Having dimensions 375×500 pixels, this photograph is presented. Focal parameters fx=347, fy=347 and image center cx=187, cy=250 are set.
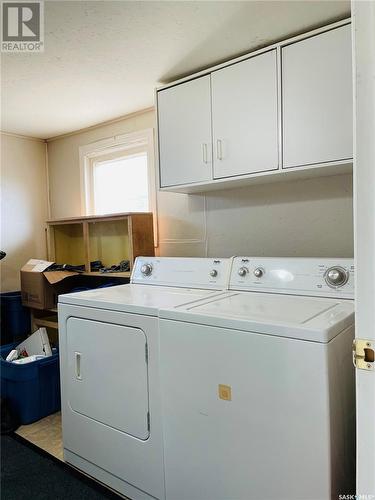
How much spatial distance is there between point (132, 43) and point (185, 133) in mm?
547

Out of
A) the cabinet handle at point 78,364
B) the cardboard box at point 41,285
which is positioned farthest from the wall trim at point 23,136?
the cabinet handle at point 78,364

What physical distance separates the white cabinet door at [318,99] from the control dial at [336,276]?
1.65 feet

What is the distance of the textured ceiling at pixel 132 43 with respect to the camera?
5.02 ft

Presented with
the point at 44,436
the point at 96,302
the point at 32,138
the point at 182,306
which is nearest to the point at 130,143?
the point at 32,138

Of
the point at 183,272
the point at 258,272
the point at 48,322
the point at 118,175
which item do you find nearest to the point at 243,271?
the point at 258,272

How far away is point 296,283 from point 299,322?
511mm

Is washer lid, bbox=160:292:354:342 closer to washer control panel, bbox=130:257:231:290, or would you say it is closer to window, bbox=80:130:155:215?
washer control panel, bbox=130:257:231:290

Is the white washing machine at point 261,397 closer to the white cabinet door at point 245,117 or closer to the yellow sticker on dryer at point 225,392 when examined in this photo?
the yellow sticker on dryer at point 225,392

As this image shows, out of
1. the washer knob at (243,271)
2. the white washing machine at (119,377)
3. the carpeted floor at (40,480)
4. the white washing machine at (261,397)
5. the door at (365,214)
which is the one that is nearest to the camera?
the door at (365,214)

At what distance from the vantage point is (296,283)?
1628 mm

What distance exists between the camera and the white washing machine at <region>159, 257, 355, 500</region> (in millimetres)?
1061

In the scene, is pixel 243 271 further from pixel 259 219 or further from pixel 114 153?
pixel 114 153

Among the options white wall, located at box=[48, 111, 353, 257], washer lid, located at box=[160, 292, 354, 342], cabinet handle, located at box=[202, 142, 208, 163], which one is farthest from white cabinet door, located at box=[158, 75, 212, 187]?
washer lid, located at box=[160, 292, 354, 342]

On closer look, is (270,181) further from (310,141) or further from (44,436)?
(44,436)
